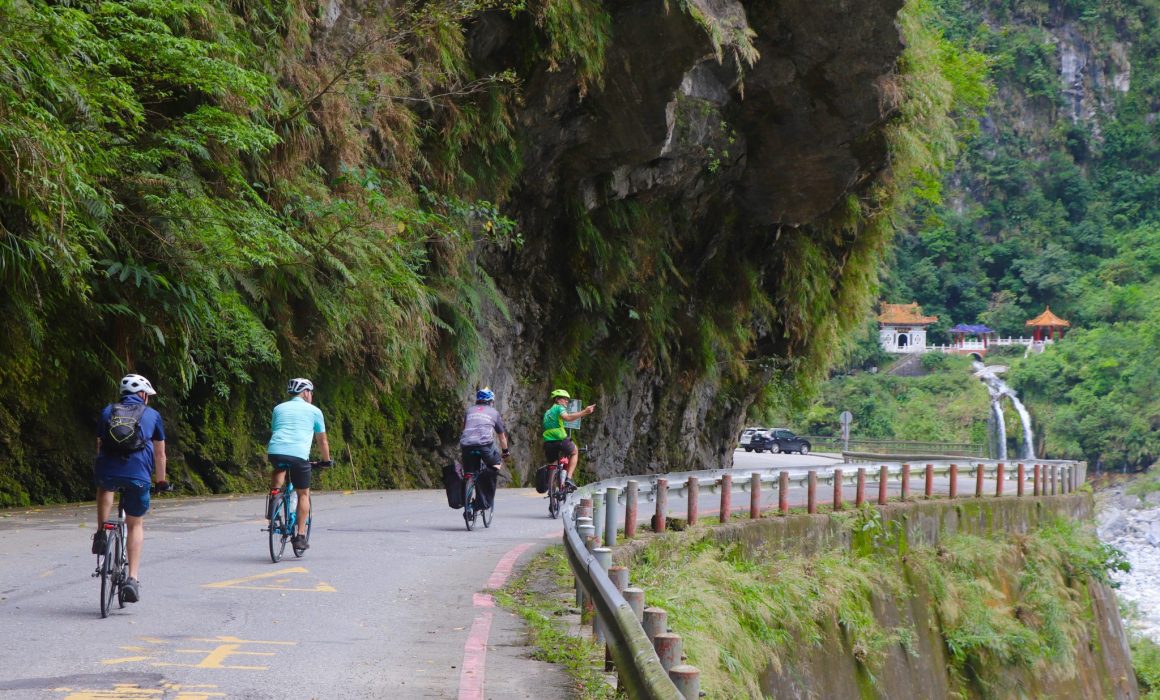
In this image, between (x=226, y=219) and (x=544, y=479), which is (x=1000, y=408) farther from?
(x=226, y=219)

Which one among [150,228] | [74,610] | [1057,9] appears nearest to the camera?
[74,610]

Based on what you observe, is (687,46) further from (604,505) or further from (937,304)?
(937,304)

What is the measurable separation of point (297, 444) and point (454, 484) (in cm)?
344

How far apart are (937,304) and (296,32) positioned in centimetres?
12345

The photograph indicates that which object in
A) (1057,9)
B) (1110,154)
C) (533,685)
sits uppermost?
(1057,9)

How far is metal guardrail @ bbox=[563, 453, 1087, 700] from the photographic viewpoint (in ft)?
15.1

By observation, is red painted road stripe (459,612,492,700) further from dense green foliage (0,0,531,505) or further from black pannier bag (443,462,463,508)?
dense green foliage (0,0,531,505)

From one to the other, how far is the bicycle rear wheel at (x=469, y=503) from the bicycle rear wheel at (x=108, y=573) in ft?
20.8

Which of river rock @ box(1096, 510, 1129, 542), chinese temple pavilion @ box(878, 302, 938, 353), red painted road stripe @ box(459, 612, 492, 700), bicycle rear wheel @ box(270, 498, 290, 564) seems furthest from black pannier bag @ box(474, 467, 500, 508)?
chinese temple pavilion @ box(878, 302, 938, 353)

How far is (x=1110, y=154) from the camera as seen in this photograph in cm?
13775

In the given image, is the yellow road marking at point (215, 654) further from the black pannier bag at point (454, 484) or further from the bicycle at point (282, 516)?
the black pannier bag at point (454, 484)

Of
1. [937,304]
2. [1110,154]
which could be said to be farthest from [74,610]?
[1110,154]

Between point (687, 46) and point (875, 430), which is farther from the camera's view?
point (875, 430)

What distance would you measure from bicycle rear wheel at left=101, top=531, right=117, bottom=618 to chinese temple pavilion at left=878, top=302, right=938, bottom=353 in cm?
12264
